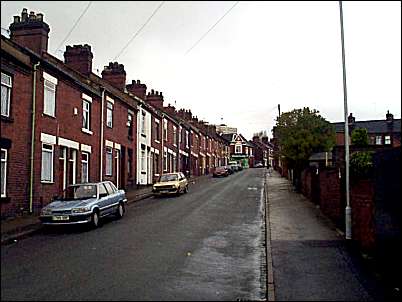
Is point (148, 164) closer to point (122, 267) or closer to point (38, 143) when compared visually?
point (38, 143)

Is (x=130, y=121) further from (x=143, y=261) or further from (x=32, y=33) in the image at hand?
(x=143, y=261)

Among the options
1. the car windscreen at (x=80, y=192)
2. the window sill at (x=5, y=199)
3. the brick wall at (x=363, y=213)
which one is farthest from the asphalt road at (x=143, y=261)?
the brick wall at (x=363, y=213)

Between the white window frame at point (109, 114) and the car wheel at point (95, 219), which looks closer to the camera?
the car wheel at point (95, 219)

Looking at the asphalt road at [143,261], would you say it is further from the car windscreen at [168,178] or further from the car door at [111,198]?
the car windscreen at [168,178]

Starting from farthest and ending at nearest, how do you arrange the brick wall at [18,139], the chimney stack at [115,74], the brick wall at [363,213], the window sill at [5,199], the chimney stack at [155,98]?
the chimney stack at [155,98] < the chimney stack at [115,74] < the brick wall at [18,139] < the window sill at [5,199] < the brick wall at [363,213]

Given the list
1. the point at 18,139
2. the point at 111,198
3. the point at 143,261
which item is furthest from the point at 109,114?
the point at 143,261

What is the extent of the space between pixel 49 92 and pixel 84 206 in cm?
703

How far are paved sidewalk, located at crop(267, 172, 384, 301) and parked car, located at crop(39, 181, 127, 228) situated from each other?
18.6 feet

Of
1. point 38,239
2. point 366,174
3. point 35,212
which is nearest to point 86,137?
point 35,212

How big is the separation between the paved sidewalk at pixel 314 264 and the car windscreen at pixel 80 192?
20.2ft

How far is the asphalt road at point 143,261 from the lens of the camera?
804 centimetres

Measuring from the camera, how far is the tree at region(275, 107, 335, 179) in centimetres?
2862

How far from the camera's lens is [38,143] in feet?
62.3

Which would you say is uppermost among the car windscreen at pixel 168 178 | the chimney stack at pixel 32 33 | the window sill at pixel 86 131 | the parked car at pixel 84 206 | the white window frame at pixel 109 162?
the chimney stack at pixel 32 33
